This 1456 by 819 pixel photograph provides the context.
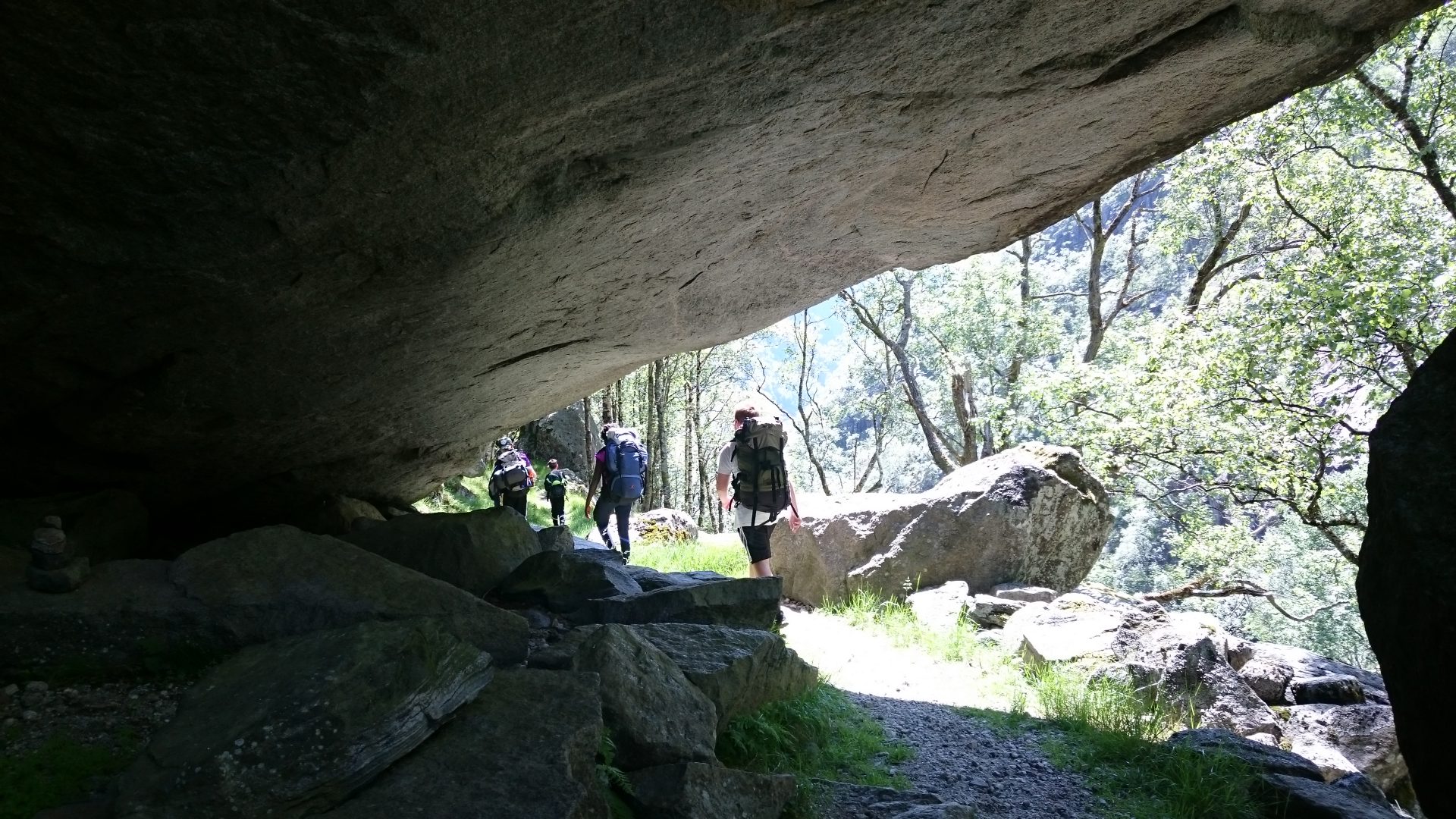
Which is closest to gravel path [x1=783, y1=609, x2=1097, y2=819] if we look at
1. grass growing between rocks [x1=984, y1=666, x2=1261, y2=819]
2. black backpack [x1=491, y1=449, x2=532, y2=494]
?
grass growing between rocks [x1=984, y1=666, x2=1261, y2=819]

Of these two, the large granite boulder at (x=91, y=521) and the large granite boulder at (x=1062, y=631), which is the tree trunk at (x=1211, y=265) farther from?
the large granite boulder at (x=91, y=521)

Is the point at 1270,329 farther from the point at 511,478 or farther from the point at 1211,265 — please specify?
the point at 511,478

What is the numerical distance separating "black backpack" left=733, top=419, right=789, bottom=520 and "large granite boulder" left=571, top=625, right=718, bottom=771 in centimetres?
403

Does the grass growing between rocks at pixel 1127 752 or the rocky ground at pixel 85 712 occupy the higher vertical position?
the rocky ground at pixel 85 712

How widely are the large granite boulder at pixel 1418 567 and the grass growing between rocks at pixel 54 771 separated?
5343mm

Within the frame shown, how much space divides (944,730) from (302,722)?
521 cm

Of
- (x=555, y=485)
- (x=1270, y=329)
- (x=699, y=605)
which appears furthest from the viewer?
(x=555, y=485)

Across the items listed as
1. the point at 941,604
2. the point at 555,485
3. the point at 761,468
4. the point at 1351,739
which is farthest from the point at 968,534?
the point at 555,485

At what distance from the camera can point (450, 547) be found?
22.1 ft

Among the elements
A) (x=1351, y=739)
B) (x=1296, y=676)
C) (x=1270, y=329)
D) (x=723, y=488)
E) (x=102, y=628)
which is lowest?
(x=1351, y=739)

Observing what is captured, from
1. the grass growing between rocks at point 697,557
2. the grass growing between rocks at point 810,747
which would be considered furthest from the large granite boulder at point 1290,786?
the grass growing between rocks at point 697,557

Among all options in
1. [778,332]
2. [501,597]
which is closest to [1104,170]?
[501,597]

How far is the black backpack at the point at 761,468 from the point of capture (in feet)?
29.0

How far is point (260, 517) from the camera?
7.98m
